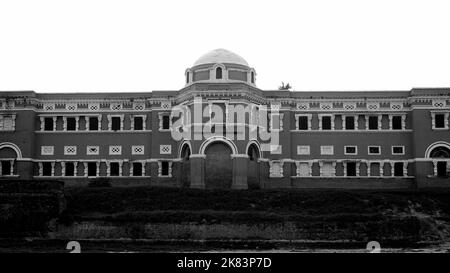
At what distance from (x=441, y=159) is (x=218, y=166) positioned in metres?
17.5

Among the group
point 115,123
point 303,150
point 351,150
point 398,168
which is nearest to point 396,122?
point 398,168

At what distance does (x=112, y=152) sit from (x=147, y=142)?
293 centimetres

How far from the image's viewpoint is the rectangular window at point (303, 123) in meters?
49.5

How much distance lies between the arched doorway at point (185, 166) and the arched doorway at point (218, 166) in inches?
70.9

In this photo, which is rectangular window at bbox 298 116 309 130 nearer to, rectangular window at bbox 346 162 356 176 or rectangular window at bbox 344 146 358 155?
rectangular window at bbox 344 146 358 155

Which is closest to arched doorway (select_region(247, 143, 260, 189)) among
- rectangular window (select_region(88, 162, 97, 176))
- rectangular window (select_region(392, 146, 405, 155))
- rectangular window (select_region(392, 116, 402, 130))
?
rectangular window (select_region(392, 146, 405, 155))

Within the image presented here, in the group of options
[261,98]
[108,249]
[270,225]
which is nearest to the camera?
[108,249]

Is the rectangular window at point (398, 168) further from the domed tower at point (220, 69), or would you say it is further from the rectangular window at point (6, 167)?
the rectangular window at point (6, 167)

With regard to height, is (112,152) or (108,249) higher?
(112,152)

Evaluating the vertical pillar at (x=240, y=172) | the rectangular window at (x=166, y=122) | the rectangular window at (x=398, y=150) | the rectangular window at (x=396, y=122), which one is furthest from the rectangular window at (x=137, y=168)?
the rectangular window at (x=396, y=122)

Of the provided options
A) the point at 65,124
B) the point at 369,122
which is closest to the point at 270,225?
the point at 369,122

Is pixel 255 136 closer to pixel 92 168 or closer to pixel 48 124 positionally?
pixel 92 168
